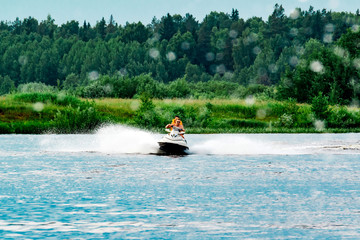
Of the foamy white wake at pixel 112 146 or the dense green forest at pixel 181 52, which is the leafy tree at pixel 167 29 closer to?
the dense green forest at pixel 181 52

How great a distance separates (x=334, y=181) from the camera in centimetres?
2103

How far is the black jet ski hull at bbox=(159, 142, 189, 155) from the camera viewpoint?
29.6m

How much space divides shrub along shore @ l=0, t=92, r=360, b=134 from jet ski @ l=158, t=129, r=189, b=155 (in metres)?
21.7

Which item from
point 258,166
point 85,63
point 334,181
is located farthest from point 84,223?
point 85,63

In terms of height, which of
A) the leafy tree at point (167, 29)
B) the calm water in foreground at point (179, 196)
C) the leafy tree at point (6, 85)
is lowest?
the calm water in foreground at point (179, 196)

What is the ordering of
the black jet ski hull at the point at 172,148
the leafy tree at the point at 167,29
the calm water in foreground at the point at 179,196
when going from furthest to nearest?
1. the leafy tree at the point at 167,29
2. the black jet ski hull at the point at 172,148
3. the calm water in foreground at the point at 179,196

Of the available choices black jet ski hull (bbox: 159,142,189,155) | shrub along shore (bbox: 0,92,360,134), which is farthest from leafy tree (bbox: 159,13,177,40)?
black jet ski hull (bbox: 159,142,189,155)

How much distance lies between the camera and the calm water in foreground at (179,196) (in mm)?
13078

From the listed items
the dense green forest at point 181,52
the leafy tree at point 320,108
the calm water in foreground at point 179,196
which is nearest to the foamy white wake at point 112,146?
the calm water in foreground at point 179,196

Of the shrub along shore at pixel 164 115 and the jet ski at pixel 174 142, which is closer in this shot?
the jet ski at pixel 174 142

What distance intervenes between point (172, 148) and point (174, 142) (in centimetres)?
64

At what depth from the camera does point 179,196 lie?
17.5 m

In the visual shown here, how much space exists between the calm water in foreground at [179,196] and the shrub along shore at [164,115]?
19268 millimetres

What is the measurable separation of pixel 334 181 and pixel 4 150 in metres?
20.0
